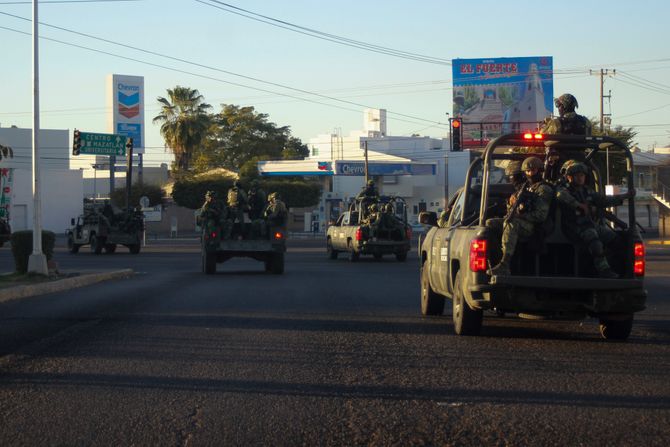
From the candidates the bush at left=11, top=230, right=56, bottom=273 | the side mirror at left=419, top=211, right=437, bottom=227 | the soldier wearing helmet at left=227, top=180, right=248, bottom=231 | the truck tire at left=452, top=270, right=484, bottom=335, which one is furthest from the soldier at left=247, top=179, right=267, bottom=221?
the truck tire at left=452, top=270, right=484, bottom=335

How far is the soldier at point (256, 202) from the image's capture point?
2364 cm

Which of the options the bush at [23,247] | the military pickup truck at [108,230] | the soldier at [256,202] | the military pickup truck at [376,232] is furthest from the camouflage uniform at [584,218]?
the military pickup truck at [108,230]

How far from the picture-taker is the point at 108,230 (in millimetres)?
40125

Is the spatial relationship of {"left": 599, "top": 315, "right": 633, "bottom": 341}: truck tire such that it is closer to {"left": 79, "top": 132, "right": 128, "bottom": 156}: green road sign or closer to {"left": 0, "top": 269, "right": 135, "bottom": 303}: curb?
{"left": 0, "top": 269, "right": 135, "bottom": 303}: curb

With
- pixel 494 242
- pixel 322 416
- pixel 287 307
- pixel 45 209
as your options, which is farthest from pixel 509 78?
pixel 322 416

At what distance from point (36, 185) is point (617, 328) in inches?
564

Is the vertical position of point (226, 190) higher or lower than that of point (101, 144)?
lower

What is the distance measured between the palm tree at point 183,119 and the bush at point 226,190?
193 inches

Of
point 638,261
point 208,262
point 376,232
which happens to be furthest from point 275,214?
point 638,261

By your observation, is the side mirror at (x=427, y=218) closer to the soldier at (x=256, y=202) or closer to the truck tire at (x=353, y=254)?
the soldier at (x=256, y=202)

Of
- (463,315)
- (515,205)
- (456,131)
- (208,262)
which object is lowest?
(208,262)

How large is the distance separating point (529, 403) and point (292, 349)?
10.1 feet

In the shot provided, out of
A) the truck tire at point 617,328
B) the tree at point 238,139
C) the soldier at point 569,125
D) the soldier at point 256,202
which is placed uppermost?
the tree at point 238,139

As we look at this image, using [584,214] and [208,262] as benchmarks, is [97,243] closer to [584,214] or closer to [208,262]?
[208,262]
